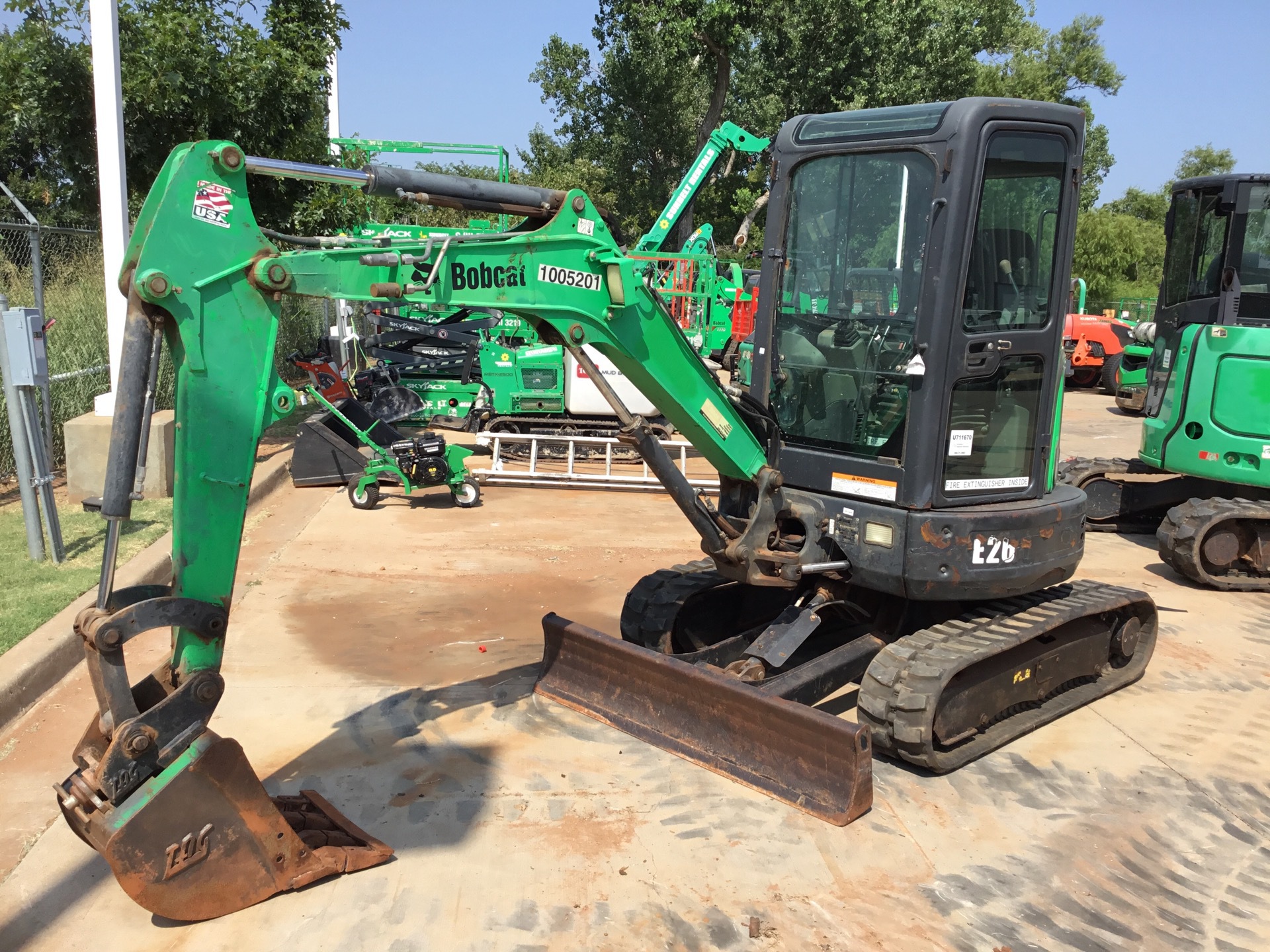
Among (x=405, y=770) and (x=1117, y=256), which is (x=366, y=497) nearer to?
(x=405, y=770)

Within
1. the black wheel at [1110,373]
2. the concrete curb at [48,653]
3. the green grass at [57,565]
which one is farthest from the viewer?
the black wheel at [1110,373]

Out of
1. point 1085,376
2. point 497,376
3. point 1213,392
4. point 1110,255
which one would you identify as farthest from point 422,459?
point 1110,255

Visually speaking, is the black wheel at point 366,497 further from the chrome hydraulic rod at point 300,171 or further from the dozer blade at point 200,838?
the chrome hydraulic rod at point 300,171

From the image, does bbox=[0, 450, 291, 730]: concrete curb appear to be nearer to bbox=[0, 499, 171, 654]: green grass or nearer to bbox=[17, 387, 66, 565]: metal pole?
bbox=[0, 499, 171, 654]: green grass

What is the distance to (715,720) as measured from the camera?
15.8ft

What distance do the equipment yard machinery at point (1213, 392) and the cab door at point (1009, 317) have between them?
12.5 feet

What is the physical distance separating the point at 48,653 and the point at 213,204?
3.32 m

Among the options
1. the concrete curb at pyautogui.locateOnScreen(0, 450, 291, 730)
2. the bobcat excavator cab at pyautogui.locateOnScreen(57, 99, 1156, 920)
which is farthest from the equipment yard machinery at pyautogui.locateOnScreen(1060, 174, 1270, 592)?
the concrete curb at pyautogui.locateOnScreen(0, 450, 291, 730)

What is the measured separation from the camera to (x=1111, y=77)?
54625 mm

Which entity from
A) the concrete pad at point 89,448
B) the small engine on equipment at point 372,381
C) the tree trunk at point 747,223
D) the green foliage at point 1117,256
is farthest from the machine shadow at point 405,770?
the green foliage at point 1117,256

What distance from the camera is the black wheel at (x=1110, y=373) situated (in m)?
21.1

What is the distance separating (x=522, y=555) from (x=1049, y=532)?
4.52m

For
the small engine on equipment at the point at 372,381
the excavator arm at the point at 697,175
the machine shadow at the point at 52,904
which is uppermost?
the excavator arm at the point at 697,175

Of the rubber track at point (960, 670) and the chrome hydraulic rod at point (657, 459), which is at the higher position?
the chrome hydraulic rod at point (657, 459)
